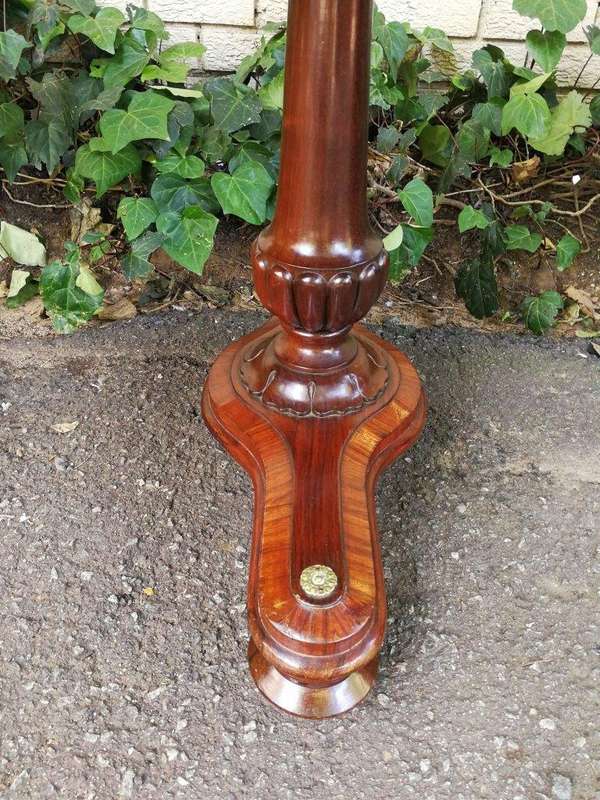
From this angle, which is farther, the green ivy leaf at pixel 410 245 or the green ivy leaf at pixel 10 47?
the green ivy leaf at pixel 410 245

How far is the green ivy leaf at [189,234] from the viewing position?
1294mm

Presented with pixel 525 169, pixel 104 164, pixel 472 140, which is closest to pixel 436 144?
pixel 472 140

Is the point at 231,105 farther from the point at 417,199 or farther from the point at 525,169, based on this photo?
the point at 525,169

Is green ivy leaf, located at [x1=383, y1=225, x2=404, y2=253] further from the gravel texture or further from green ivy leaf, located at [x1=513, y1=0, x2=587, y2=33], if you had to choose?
green ivy leaf, located at [x1=513, y1=0, x2=587, y2=33]

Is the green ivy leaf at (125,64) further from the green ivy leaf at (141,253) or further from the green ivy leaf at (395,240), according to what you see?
the green ivy leaf at (395,240)

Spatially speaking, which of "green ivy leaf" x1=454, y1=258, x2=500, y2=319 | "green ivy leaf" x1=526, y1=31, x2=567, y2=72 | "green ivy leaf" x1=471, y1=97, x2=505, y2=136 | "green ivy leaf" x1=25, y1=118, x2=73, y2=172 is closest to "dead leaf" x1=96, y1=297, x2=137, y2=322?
"green ivy leaf" x1=25, y1=118, x2=73, y2=172

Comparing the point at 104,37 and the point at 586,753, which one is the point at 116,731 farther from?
the point at 104,37

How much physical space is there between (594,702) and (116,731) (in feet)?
1.79

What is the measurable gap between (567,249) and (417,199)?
346mm

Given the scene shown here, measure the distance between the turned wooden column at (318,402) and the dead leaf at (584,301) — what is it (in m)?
0.60

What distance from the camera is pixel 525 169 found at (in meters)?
1.49

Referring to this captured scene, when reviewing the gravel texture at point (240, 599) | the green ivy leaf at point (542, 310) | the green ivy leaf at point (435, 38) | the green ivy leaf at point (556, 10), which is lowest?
the gravel texture at point (240, 599)

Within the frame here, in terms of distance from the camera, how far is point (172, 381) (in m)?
1.37

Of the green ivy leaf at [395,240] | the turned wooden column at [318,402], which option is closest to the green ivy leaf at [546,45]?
the green ivy leaf at [395,240]
